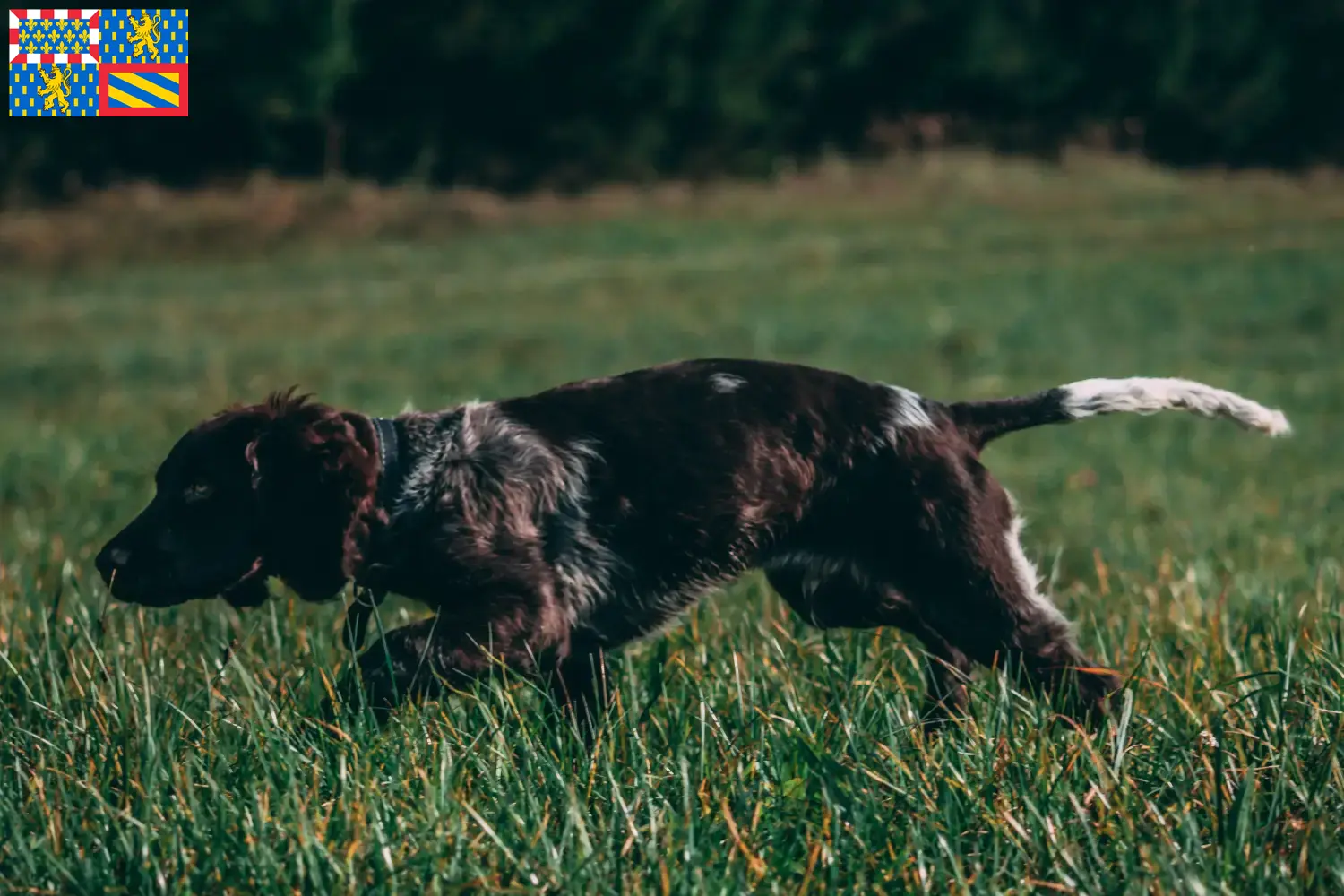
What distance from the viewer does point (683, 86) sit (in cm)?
3288

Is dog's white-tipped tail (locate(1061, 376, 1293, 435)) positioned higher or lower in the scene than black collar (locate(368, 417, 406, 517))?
higher

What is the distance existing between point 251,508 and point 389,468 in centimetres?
36

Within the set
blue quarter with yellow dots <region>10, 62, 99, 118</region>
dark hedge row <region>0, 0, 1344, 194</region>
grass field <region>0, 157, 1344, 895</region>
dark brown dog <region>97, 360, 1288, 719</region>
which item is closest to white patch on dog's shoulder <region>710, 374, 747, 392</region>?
dark brown dog <region>97, 360, 1288, 719</region>

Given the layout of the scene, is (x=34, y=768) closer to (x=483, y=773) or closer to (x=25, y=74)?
(x=483, y=773)

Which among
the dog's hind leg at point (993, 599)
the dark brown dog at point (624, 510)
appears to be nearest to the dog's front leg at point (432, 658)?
the dark brown dog at point (624, 510)

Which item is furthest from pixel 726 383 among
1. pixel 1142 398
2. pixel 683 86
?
pixel 683 86

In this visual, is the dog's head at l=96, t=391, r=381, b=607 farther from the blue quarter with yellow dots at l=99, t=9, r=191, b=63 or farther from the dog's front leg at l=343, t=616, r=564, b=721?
the blue quarter with yellow dots at l=99, t=9, r=191, b=63

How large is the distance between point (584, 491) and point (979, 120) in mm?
33051

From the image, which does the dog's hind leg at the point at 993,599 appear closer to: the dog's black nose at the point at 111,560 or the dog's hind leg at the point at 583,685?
the dog's hind leg at the point at 583,685

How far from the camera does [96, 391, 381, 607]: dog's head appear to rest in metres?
3.93

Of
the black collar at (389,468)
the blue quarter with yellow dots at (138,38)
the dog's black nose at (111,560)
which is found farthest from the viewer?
the blue quarter with yellow dots at (138,38)

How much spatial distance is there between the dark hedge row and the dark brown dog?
79.1 ft

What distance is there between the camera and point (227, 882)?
113 inches

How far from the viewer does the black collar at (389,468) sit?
4.01 meters
